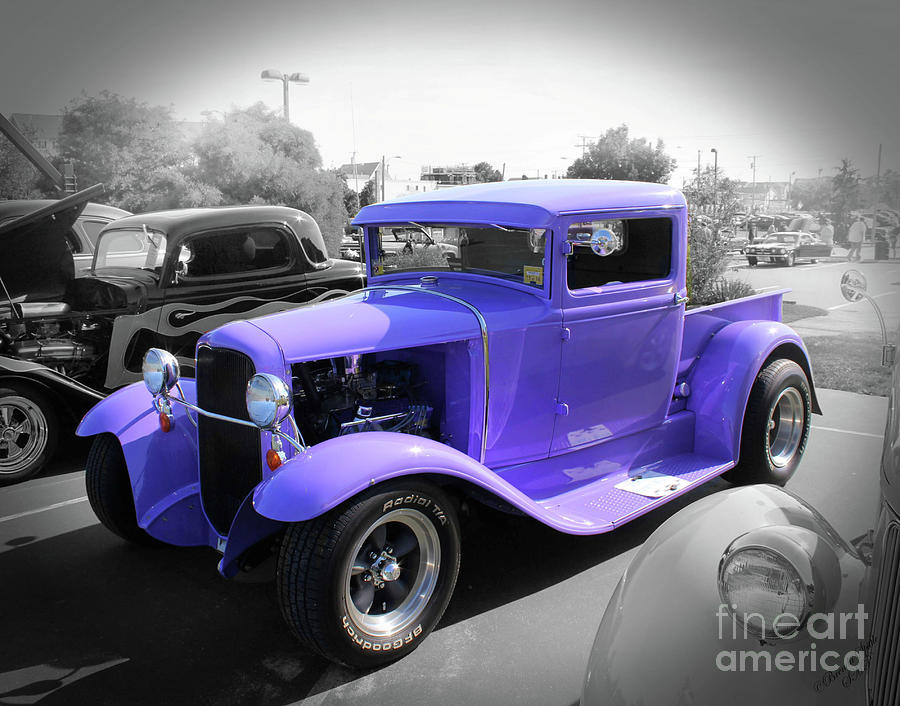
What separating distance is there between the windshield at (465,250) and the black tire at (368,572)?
1279 mm

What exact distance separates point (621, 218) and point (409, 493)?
6.14ft

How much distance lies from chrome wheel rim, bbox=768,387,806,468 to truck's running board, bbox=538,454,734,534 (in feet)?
2.16

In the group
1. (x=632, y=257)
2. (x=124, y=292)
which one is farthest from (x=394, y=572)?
(x=124, y=292)

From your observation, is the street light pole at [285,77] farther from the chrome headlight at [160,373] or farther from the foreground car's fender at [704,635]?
the foreground car's fender at [704,635]

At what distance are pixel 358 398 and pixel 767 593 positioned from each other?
201 cm

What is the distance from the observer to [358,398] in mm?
3088

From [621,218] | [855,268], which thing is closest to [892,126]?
[621,218]

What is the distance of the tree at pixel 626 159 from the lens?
2642 cm

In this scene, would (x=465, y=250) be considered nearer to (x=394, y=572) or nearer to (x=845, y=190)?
(x=394, y=572)

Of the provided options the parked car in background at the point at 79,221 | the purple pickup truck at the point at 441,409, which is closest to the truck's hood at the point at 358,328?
the purple pickup truck at the point at 441,409

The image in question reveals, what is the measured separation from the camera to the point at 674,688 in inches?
57.6

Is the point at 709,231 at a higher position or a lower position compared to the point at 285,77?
lower

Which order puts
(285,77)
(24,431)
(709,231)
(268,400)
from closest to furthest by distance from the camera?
(268,400)
(24,431)
(709,231)
(285,77)

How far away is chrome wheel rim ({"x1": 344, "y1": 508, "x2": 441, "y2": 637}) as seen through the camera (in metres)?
2.56
